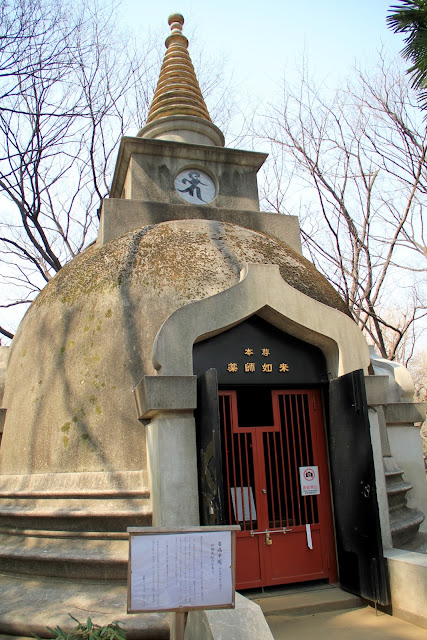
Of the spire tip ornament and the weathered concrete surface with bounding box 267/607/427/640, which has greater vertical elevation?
the spire tip ornament

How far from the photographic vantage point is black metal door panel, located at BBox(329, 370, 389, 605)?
18.1 feet

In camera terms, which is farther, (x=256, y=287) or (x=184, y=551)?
(x=256, y=287)

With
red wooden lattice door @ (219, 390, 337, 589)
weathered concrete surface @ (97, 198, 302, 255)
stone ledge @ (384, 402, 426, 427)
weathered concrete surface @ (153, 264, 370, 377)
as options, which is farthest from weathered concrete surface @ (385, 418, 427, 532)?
weathered concrete surface @ (97, 198, 302, 255)

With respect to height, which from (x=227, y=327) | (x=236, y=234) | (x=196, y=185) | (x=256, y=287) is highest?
(x=196, y=185)

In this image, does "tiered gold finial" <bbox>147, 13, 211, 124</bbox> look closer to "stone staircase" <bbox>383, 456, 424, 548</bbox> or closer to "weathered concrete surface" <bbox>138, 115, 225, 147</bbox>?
"weathered concrete surface" <bbox>138, 115, 225, 147</bbox>

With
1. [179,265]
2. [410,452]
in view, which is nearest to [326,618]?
[410,452]

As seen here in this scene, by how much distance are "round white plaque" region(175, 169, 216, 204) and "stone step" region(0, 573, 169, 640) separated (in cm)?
739

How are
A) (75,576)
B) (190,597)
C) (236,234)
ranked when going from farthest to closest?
(236,234) → (75,576) → (190,597)

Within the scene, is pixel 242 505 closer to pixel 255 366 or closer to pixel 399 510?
pixel 255 366

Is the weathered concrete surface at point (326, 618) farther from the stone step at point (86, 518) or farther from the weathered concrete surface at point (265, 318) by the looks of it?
the weathered concrete surface at point (265, 318)

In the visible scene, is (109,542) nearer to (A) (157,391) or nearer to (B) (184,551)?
(A) (157,391)

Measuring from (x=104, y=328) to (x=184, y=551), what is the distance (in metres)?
4.02

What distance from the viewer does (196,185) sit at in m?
10.5

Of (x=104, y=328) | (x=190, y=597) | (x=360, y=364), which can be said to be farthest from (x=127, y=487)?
(x=360, y=364)
